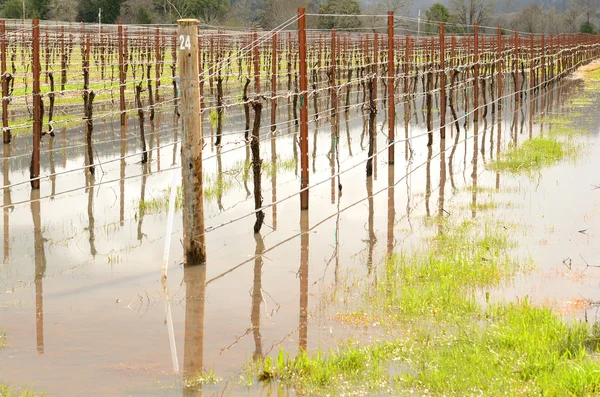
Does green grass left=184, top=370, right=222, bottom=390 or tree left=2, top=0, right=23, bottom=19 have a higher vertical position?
tree left=2, top=0, right=23, bottom=19

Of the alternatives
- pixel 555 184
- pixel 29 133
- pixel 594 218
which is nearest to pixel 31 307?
pixel 594 218

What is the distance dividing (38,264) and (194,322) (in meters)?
2.25

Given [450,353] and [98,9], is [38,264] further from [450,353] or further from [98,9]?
[98,9]

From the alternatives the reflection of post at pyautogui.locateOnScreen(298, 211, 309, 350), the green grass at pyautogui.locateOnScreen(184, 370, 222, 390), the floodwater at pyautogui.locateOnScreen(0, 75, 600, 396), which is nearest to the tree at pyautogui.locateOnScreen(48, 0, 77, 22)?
the floodwater at pyautogui.locateOnScreen(0, 75, 600, 396)

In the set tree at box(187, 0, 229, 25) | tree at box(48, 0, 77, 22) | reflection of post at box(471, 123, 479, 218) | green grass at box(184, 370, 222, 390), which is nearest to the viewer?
green grass at box(184, 370, 222, 390)

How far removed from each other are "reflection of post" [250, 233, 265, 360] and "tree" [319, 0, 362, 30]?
41827 mm

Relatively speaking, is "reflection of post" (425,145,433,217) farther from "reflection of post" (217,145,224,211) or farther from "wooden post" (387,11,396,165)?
"reflection of post" (217,145,224,211)

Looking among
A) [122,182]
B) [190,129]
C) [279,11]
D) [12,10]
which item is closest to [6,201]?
[122,182]

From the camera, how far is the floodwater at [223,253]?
5.79m

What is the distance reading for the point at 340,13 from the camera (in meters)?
57.2

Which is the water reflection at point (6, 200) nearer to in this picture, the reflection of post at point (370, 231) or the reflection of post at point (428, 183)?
the reflection of post at point (370, 231)

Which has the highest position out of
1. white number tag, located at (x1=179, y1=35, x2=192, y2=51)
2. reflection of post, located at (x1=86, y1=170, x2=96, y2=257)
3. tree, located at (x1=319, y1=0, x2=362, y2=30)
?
tree, located at (x1=319, y1=0, x2=362, y2=30)

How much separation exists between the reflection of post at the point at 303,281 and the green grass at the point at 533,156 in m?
4.46

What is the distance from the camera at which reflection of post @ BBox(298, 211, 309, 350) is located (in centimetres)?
612
